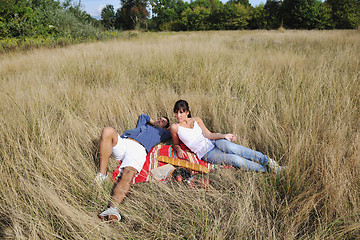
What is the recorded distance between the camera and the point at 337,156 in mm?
1465

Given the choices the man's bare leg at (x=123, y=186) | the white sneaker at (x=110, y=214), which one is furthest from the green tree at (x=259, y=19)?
the white sneaker at (x=110, y=214)

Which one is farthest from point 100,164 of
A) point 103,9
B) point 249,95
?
point 103,9

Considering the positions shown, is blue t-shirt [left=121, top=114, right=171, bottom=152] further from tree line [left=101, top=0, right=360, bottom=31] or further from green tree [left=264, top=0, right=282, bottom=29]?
green tree [left=264, top=0, right=282, bottom=29]

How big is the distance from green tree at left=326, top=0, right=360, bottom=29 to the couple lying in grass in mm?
32811

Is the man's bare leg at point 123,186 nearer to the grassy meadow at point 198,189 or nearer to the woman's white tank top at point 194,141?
the grassy meadow at point 198,189

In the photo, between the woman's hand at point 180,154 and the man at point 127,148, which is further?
the woman's hand at point 180,154

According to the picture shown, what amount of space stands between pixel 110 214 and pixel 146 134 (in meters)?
1.24

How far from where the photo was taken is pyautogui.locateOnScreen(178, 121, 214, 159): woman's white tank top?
232 cm

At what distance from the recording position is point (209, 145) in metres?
2.37

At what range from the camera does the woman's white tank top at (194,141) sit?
2.32 metres

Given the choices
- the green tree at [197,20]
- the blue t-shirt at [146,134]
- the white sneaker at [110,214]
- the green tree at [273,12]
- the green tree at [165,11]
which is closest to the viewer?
the white sneaker at [110,214]

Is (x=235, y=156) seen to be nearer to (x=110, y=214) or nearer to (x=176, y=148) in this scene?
(x=176, y=148)

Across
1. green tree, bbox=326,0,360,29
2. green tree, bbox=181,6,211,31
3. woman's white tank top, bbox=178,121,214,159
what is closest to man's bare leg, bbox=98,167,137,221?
woman's white tank top, bbox=178,121,214,159

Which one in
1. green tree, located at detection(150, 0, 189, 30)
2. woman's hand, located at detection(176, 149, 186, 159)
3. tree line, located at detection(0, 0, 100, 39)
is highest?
green tree, located at detection(150, 0, 189, 30)
